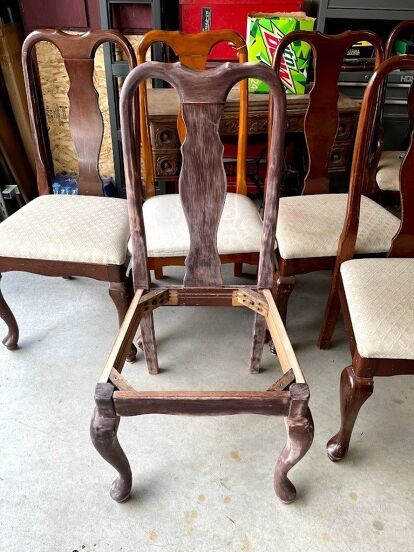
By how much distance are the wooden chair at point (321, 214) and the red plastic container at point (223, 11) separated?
819mm

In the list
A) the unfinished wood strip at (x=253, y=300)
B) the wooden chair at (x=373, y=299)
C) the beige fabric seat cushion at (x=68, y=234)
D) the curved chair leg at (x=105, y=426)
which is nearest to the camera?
the curved chair leg at (x=105, y=426)

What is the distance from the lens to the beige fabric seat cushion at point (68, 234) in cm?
127

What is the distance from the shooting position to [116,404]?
2.92 ft

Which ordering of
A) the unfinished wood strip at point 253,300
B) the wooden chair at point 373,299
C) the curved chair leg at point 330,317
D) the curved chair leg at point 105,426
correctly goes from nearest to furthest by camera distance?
the curved chair leg at point 105,426, the wooden chair at point 373,299, the unfinished wood strip at point 253,300, the curved chair leg at point 330,317

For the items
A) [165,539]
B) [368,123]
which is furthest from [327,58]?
[165,539]

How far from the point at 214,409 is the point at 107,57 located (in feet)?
5.80

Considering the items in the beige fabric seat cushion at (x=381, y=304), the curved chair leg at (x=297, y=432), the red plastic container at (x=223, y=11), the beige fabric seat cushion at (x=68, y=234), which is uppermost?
the red plastic container at (x=223, y=11)

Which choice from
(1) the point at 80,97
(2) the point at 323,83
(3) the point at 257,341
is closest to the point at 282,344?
(3) the point at 257,341

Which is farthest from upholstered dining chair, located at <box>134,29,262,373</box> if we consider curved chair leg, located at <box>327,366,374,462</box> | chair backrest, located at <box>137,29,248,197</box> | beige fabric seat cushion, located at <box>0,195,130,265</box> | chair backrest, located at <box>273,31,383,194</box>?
curved chair leg, located at <box>327,366,374,462</box>

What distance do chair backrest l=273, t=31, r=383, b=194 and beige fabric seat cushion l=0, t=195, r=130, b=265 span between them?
0.70m

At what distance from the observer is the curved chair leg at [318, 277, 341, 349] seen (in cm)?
137

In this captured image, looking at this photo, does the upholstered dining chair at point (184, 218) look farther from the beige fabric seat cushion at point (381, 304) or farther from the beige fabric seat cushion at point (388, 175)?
the beige fabric seat cushion at point (388, 175)

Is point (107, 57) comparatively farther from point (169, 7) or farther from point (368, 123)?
point (368, 123)

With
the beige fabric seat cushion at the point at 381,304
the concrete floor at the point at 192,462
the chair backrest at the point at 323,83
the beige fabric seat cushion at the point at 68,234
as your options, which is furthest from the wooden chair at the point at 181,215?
the concrete floor at the point at 192,462
